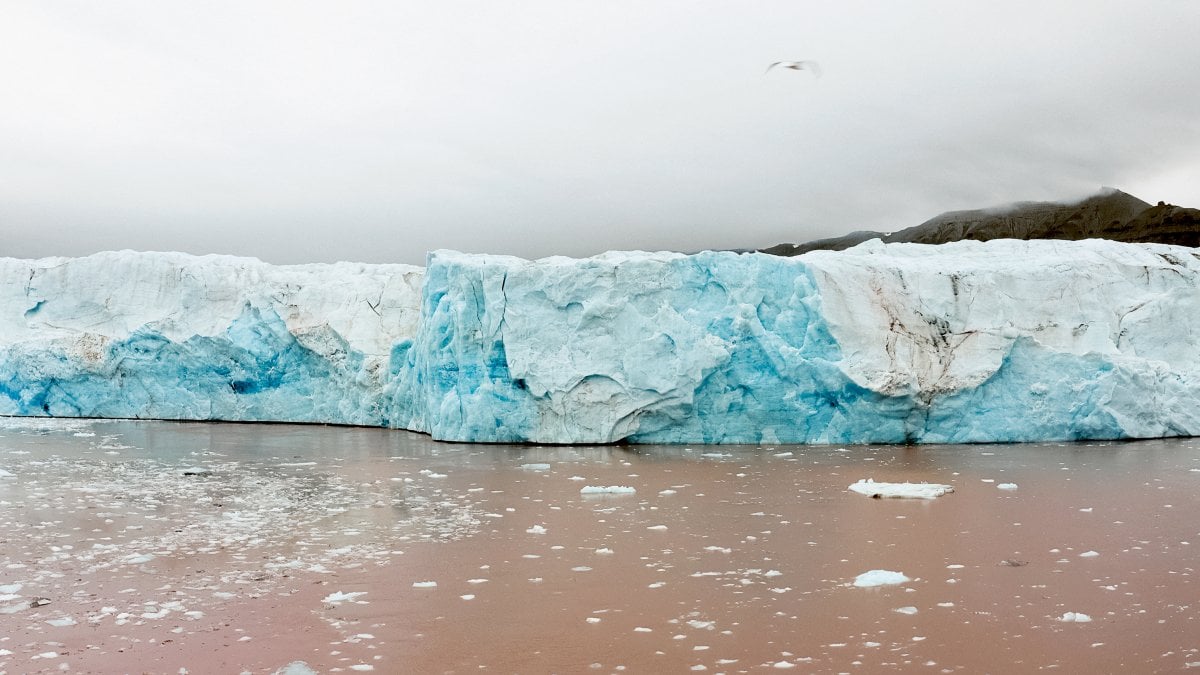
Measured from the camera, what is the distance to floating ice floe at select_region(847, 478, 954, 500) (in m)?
7.56

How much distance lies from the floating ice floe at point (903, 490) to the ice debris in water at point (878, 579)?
280cm

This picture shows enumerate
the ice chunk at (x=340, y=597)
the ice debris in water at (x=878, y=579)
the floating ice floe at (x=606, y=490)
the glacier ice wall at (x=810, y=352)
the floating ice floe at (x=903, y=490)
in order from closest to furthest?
1. the ice chunk at (x=340, y=597)
2. the ice debris in water at (x=878, y=579)
3. the floating ice floe at (x=903, y=490)
4. the floating ice floe at (x=606, y=490)
5. the glacier ice wall at (x=810, y=352)

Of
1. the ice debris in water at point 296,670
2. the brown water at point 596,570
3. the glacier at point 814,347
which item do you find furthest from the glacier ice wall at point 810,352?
the ice debris in water at point 296,670

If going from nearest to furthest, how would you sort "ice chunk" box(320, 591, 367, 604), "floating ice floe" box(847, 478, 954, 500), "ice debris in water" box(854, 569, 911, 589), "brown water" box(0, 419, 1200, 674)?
"brown water" box(0, 419, 1200, 674) < "ice chunk" box(320, 591, 367, 604) < "ice debris in water" box(854, 569, 911, 589) < "floating ice floe" box(847, 478, 954, 500)

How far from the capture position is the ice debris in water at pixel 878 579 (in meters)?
4.80

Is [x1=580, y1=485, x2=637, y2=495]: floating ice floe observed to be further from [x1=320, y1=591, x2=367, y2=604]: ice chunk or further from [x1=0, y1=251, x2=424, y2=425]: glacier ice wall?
[x1=0, y1=251, x2=424, y2=425]: glacier ice wall

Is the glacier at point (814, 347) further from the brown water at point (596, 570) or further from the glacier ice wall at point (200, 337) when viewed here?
the glacier ice wall at point (200, 337)

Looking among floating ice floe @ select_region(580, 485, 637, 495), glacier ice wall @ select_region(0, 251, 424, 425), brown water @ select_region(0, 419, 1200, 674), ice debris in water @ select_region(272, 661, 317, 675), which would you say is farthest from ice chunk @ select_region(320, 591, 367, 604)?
glacier ice wall @ select_region(0, 251, 424, 425)

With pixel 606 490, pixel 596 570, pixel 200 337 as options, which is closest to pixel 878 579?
pixel 596 570

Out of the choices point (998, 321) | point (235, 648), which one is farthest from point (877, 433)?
point (235, 648)

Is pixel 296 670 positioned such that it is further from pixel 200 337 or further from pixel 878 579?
pixel 200 337

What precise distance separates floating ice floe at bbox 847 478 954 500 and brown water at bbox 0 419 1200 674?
217mm

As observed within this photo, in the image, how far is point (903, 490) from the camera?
7672 millimetres

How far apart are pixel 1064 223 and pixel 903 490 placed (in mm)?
40793
